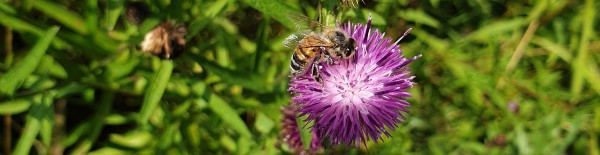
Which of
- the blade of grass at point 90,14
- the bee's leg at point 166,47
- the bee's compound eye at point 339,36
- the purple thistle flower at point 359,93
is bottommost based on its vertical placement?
the purple thistle flower at point 359,93

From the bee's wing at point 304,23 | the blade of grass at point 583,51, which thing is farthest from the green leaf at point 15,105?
the blade of grass at point 583,51

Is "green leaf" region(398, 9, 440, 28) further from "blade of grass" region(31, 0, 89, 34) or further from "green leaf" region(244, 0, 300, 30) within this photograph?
"blade of grass" region(31, 0, 89, 34)

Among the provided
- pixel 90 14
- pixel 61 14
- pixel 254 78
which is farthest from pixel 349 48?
pixel 61 14

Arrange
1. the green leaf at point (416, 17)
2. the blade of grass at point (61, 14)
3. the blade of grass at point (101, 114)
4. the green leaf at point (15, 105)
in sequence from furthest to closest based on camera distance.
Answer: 1. the green leaf at point (416, 17)
2. the blade of grass at point (101, 114)
3. the blade of grass at point (61, 14)
4. the green leaf at point (15, 105)

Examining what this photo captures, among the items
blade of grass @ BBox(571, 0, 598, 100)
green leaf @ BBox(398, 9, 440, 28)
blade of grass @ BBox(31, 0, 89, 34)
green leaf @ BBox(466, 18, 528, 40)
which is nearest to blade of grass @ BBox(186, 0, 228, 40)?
blade of grass @ BBox(31, 0, 89, 34)

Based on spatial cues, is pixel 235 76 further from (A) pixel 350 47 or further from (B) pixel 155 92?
(A) pixel 350 47

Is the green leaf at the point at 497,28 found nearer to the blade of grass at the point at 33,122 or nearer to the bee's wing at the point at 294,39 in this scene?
the bee's wing at the point at 294,39

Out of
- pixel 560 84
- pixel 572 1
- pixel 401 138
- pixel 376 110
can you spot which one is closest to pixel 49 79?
pixel 376 110
